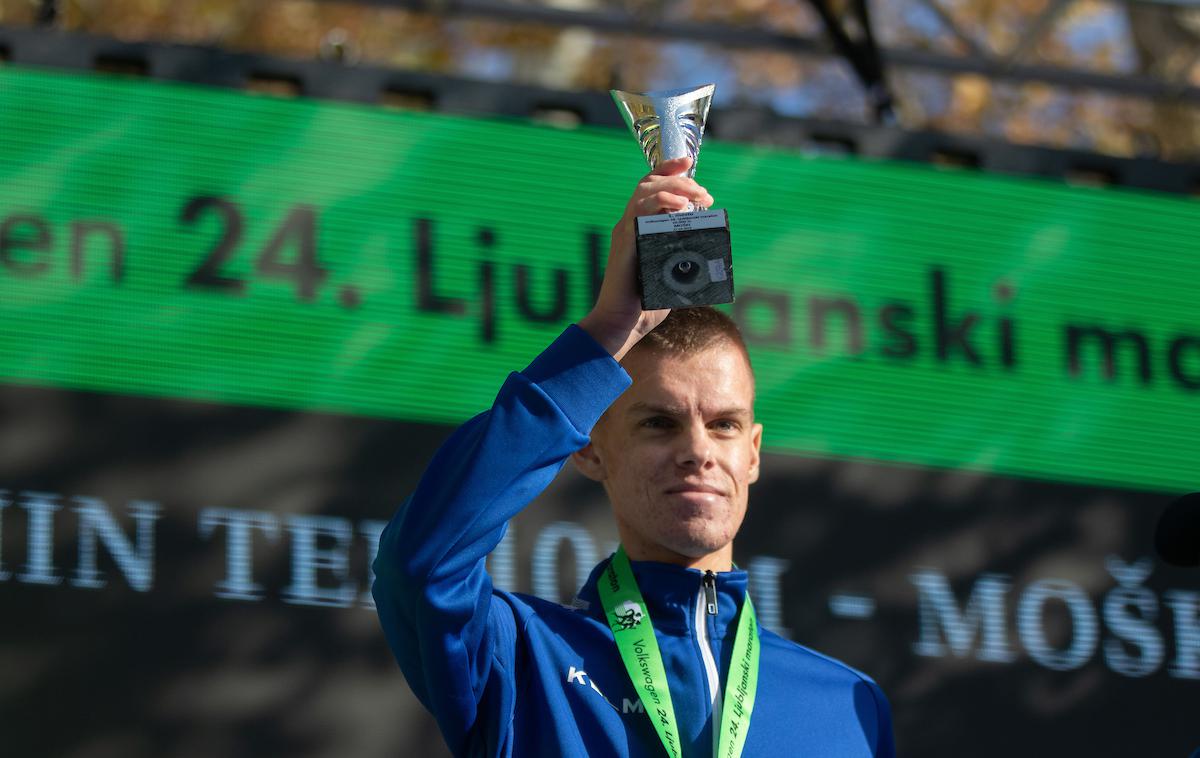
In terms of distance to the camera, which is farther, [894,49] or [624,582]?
[894,49]

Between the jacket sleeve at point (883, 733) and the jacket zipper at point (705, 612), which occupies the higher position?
the jacket zipper at point (705, 612)

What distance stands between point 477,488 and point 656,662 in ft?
1.53

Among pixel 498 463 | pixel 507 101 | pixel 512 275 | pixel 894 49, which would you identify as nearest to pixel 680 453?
pixel 498 463

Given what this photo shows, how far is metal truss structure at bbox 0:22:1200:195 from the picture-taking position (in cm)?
372

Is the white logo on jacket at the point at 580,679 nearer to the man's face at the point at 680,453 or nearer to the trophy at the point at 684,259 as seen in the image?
the man's face at the point at 680,453

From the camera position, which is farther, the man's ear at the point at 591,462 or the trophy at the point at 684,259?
the man's ear at the point at 591,462

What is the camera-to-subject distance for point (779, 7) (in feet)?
34.7

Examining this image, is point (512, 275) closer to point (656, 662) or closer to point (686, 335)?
point (686, 335)

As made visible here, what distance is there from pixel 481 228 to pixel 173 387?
0.80m

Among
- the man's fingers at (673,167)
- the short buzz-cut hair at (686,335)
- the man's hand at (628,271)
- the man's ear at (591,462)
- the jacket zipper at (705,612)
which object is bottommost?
the jacket zipper at (705,612)

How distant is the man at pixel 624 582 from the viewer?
1797 millimetres

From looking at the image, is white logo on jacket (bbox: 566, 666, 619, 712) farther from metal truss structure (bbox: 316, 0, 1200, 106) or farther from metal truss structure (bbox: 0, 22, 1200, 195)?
metal truss structure (bbox: 316, 0, 1200, 106)

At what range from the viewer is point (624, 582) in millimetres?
2189

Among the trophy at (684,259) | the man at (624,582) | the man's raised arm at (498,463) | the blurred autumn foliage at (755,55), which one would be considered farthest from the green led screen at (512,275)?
the blurred autumn foliage at (755,55)
